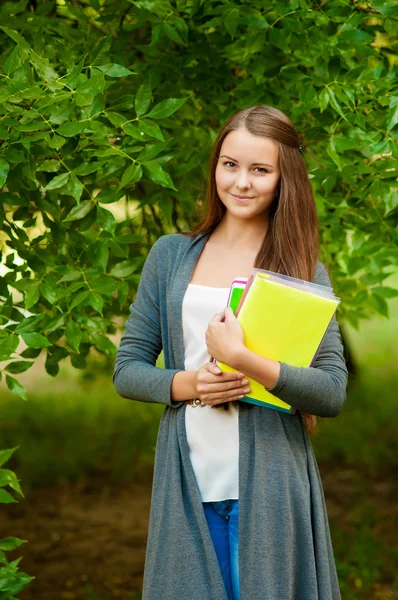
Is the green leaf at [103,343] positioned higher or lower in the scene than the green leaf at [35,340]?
higher

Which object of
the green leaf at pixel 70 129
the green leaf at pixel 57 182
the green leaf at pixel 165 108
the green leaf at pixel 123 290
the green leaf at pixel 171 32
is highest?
the green leaf at pixel 171 32

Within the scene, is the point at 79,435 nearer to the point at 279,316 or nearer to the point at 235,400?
the point at 235,400

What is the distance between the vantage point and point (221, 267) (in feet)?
6.77

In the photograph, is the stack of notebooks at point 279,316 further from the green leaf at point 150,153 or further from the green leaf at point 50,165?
the green leaf at point 50,165

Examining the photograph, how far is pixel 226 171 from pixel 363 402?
17.5 ft

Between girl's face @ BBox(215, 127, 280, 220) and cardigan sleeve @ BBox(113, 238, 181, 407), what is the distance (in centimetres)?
26

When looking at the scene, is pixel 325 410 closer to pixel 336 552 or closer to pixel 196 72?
pixel 196 72

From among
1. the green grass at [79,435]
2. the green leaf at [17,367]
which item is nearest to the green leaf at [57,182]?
the green leaf at [17,367]

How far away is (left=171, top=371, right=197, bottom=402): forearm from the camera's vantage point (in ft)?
6.36

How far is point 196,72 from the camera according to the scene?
2.97 metres

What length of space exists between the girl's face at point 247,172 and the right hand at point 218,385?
41 centimetres

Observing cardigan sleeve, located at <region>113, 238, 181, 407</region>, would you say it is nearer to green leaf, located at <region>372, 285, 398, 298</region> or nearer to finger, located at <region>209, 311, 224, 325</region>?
finger, located at <region>209, 311, 224, 325</region>

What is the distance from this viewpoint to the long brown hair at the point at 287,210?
2010 mm

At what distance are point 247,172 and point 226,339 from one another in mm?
439
